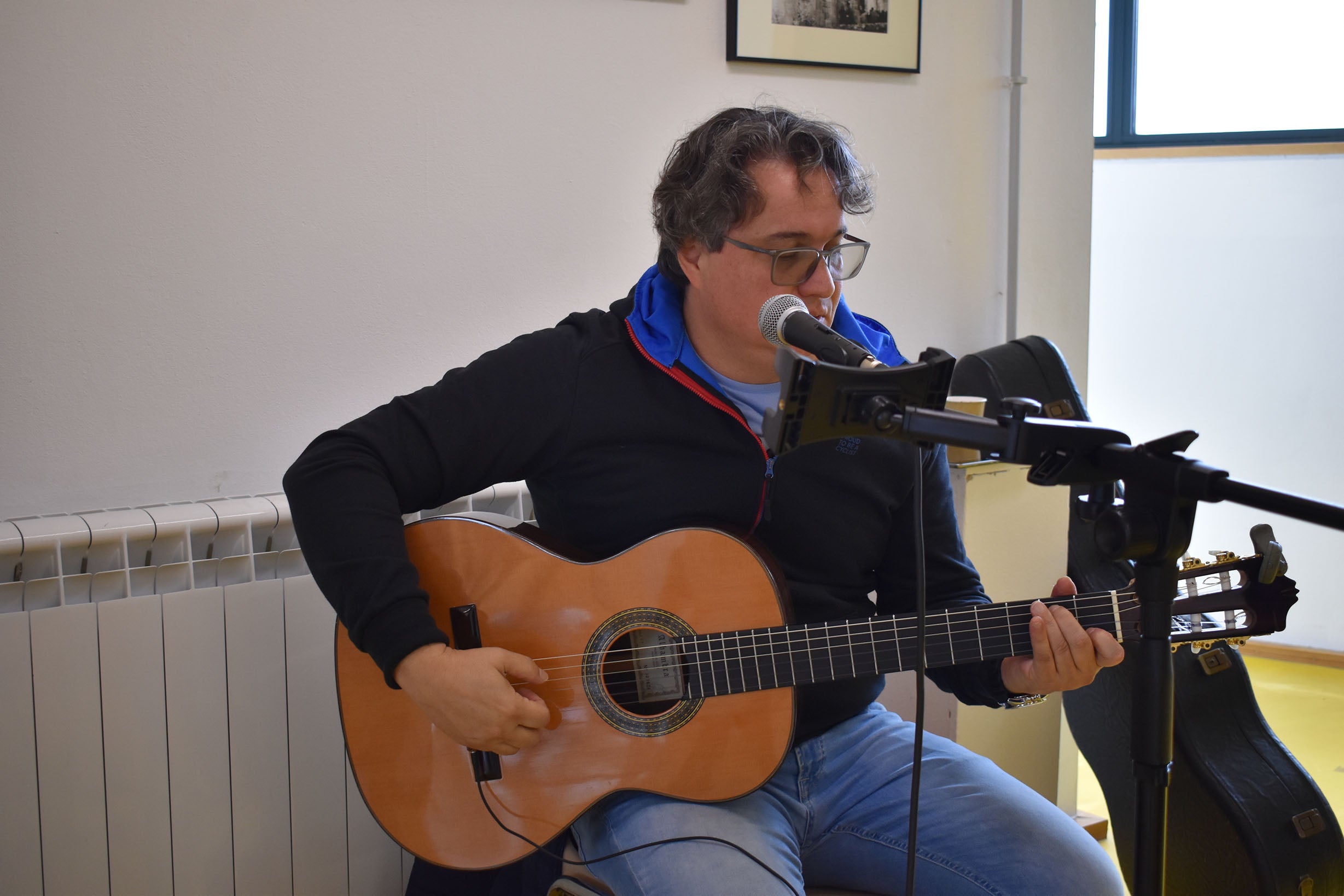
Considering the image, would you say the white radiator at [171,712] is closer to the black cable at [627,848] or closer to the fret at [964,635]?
the black cable at [627,848]

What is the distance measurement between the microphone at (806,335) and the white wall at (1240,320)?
2.90m

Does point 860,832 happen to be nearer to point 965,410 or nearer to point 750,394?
point 750,394

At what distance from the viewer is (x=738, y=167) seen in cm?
134

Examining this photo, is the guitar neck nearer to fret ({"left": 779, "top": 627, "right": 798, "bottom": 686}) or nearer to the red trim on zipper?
fret ({"left": 779, "top": 627, "right": 798, "bottom": 686})

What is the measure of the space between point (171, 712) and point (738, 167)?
1163mm

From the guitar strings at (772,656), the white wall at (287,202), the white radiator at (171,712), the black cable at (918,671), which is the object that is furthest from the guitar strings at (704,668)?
the white wall at (287,202)

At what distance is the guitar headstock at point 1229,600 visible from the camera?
1.06 m

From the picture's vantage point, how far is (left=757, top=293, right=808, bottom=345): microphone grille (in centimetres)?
107

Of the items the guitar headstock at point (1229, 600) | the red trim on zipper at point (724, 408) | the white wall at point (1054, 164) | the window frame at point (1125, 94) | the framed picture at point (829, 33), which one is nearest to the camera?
the guitar headstock at point (1229, 600)

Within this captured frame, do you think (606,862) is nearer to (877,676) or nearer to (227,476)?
(877,676)

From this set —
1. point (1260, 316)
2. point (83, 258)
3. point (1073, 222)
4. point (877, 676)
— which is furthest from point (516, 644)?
point (1260, 316)

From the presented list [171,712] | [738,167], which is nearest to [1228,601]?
[738,167]

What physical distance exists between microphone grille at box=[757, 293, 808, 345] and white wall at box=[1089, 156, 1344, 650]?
9.48 ft

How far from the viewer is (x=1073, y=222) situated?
8.02ft
